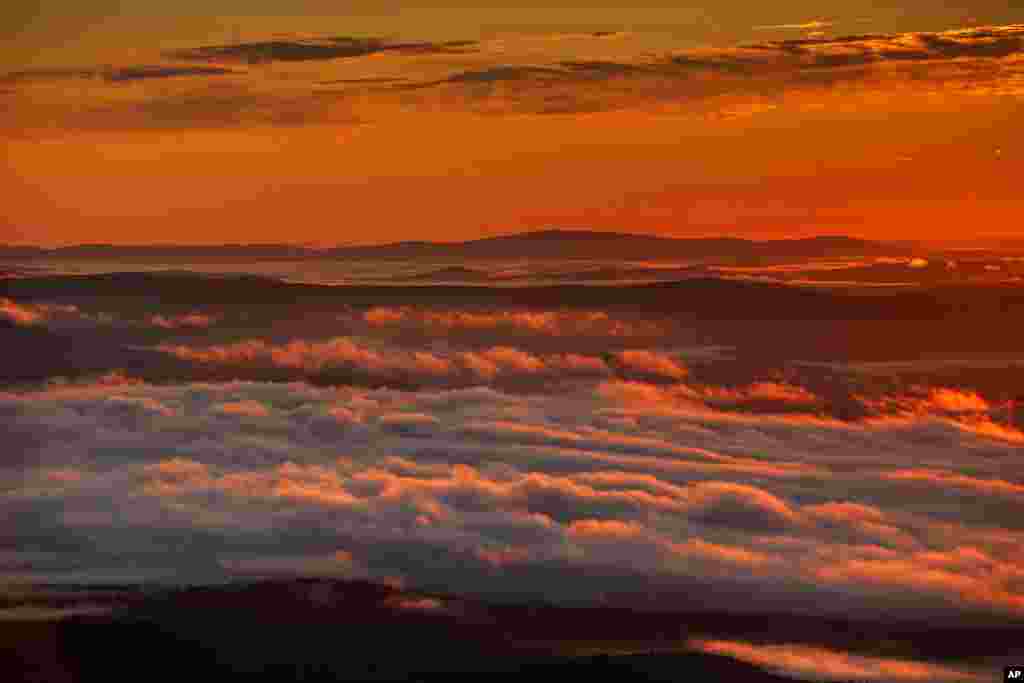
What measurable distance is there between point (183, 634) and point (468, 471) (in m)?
38.6

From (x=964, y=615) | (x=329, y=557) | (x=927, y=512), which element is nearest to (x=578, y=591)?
(x=329, y=557)

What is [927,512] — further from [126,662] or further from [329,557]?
[126,662]

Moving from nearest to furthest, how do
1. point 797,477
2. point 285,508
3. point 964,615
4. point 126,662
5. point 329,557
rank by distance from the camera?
point 126,662 < point 964,615 < point 329,557 < point 285,508 < point 797,477

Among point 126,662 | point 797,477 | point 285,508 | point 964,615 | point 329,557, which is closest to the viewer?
point 126,662

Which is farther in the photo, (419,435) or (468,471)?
(419,435)

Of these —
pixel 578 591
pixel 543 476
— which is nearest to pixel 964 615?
pixel 578 591

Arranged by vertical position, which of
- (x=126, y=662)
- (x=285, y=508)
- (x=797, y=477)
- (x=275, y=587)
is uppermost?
(x=797, y=477)

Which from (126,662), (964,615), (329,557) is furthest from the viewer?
(329,557)

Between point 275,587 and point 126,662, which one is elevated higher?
point 275,587

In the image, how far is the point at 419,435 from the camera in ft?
511

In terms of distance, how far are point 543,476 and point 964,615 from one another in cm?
4163

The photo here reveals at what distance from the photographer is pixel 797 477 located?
149 meters

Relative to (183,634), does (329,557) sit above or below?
above

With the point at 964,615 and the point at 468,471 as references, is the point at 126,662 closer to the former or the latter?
the point at 468,471
